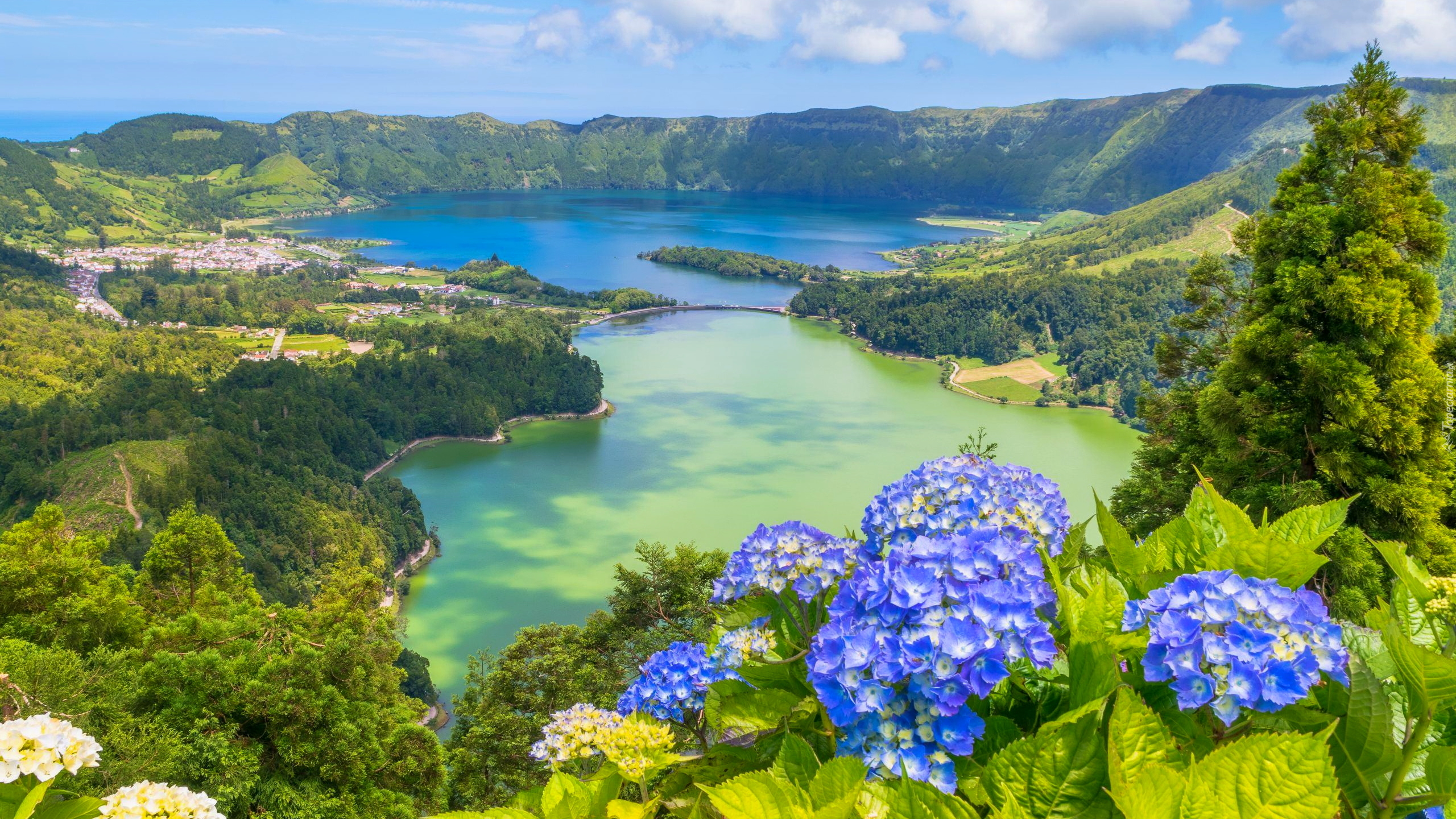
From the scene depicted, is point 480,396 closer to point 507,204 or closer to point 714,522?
→ point 714,522

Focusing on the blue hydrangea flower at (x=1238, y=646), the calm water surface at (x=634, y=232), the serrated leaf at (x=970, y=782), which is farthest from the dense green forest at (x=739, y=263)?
the blue hydrangea flower at (x=1238, y=646)

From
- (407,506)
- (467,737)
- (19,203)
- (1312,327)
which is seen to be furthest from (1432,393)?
(19,203)

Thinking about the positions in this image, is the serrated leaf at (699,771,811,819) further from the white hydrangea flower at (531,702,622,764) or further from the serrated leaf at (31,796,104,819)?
the serrated leaf at (31,796,104,819)

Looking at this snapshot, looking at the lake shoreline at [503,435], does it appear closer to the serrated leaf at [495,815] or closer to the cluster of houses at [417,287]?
the cluster of houses at [417,287]

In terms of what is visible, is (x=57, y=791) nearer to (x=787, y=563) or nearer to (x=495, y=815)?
(x=495, y=815)

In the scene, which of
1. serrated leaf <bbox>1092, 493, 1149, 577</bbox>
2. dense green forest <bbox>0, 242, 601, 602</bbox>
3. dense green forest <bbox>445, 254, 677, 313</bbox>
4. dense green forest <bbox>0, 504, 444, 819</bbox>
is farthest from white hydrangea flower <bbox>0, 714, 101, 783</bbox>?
dense green forest <bbox>445, 254, 677, 313</bbox>
